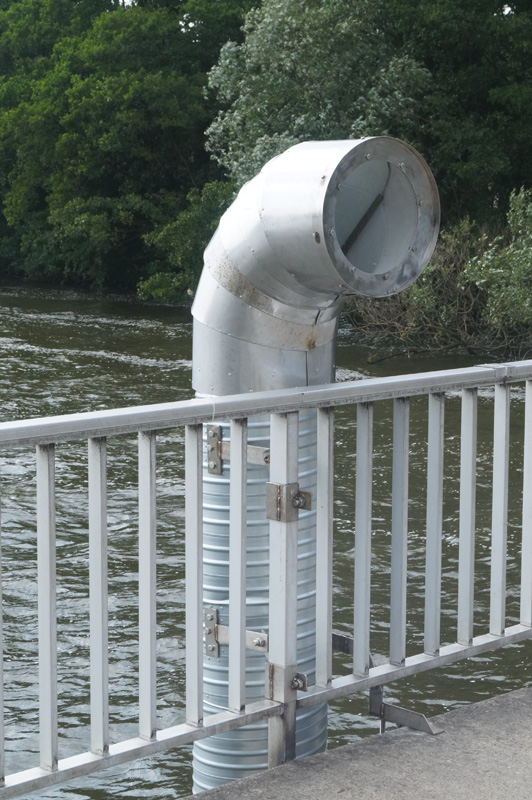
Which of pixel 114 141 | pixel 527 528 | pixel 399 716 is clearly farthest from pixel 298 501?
pixel 114 141

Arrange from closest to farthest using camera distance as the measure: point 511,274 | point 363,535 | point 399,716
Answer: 1. point 363,535
2. point 399,716
3. point 511,274

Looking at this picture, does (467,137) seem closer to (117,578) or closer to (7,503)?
(7,503)

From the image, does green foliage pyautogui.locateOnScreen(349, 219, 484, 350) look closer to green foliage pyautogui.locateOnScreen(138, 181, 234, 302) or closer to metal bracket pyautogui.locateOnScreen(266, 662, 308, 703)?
green foliage pyautogui.locateOnScreen(138, 181, 234, 302)

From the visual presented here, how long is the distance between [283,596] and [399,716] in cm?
56

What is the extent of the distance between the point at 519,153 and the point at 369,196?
24732 millimetres

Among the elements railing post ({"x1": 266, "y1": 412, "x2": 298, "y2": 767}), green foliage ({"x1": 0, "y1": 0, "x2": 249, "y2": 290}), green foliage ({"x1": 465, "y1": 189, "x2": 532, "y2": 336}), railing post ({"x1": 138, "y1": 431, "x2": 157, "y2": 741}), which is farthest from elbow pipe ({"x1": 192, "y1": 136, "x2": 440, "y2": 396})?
green foliage ({"x1": 0, "y1": 0, "x2": 249, "y2": 290})

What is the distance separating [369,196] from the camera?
327 centimetres

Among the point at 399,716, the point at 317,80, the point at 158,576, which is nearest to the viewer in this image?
the point at 399,716

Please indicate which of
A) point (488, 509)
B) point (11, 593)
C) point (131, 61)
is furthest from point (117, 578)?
point (131, 61)

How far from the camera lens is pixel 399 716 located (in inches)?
125

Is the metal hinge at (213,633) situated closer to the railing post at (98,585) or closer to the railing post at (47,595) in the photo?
the railing post at (98,585)

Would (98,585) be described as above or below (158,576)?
above

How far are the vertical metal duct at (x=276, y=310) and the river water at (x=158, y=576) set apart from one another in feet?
6.47

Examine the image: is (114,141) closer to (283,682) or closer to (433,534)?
(433,534)
